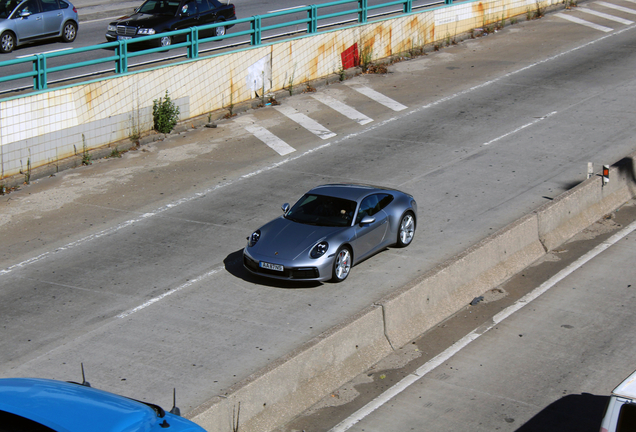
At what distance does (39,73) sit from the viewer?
58.1ft

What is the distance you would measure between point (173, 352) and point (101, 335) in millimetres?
1170

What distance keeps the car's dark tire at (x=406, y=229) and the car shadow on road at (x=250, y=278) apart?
1929 mm

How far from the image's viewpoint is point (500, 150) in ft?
62.0

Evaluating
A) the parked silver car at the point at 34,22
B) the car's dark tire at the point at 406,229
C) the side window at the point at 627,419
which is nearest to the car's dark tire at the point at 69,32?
the parked silver car at the point at 34,22

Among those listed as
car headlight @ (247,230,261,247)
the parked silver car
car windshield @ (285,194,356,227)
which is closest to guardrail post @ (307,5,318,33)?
the parked silver car

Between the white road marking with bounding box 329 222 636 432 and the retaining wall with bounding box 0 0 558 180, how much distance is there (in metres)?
10.9

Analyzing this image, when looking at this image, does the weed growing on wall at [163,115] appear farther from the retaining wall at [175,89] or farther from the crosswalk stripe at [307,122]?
the crosswalk stripe at [307,122]

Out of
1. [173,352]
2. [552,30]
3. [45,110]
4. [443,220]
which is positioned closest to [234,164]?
[45,110]

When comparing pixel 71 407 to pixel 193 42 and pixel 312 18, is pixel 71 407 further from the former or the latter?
pixel 312 18

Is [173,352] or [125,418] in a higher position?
[125,418]

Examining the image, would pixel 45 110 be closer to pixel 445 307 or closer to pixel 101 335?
pixel 101 335

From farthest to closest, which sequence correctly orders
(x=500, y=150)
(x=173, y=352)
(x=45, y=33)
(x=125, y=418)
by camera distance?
1. (x=45, y=33)
2. (x=500, y=150)
3. (x=173, y=352)
4. (x=125, y=418)

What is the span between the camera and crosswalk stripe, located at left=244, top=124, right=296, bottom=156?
19203mm

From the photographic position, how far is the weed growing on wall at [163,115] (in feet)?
66.3
